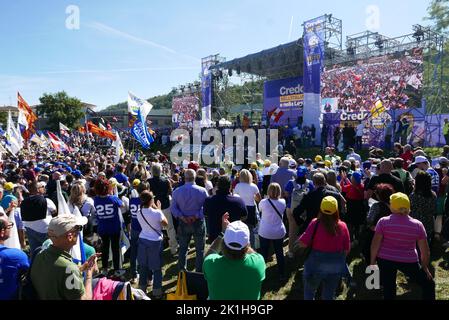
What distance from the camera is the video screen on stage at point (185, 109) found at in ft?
127

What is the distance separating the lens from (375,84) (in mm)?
18375

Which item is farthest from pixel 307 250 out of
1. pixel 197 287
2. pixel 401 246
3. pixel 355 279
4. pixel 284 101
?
pixel 284 101

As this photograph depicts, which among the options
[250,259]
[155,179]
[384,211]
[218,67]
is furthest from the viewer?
[218,67]

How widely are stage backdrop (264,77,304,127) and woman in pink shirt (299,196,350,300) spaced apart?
70.2 feet

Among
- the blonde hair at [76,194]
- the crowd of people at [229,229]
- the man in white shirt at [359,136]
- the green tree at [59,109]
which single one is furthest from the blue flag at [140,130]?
the green tree at [59,109]

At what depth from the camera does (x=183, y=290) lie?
3.22 metres

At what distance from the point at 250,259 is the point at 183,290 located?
842mm

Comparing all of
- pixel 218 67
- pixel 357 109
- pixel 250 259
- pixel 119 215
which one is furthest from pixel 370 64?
pixel 250 259

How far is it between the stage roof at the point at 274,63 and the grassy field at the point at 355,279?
783 inches

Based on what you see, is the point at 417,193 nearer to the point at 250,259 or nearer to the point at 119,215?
the point at 250,259

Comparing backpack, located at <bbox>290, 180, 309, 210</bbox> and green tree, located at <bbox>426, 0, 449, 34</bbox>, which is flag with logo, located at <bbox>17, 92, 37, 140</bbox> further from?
green tree, located at <bbox>426, 0, 449, 34</bbox>

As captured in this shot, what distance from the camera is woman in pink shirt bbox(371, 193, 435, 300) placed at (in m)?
3.67

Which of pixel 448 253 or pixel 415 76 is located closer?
pixel 448 253
